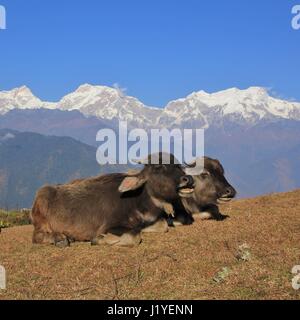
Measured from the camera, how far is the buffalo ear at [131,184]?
15930 millimetres

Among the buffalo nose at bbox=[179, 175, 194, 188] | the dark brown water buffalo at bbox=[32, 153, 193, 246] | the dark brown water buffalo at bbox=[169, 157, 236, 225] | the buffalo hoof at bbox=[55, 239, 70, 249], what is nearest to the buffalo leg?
the dark brown water buffalo at bbox=[32, 153, 193, 246]

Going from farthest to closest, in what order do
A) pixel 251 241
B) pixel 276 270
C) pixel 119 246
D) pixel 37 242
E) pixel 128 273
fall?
pixel 37 242
pixel 119 246
pixel 251 241
pixel 128 273
pixel 276 270

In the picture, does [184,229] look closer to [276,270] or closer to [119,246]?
[119,246]

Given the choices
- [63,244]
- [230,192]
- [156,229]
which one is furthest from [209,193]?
[63,244]

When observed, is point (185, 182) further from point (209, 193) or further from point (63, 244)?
point (63, 244)

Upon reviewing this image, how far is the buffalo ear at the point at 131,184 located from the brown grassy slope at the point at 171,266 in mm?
1515

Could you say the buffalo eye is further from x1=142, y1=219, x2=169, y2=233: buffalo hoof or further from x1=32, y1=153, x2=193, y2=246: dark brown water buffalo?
x1=142, y1=219, x2=169, y2=233: buffalo hoof

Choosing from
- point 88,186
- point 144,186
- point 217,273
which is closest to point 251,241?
point 217,273

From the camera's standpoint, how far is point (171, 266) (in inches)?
455

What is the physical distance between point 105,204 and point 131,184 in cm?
95

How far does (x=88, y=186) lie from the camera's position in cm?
1670
